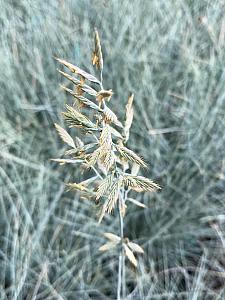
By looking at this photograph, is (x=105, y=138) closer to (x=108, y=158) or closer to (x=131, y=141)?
(x=108, y=158)

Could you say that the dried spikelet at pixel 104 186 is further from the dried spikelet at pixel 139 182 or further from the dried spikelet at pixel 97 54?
the dried spikelet at pixel 97 54

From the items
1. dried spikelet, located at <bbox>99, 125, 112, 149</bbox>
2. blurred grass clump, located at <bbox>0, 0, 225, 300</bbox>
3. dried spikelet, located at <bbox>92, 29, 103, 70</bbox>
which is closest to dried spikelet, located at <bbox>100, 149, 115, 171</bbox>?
dried spikelet, located at <bbox>99, 125, 112, 149</bbox>

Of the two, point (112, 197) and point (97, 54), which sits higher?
point (97, 54)

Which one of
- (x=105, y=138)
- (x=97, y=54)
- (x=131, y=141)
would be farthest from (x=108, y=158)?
(x=131, y=141)

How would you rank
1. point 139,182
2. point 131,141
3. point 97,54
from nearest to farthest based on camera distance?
point 97,54 < point 139,182 < point 131,141

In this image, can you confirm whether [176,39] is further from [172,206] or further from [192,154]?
[172,206]

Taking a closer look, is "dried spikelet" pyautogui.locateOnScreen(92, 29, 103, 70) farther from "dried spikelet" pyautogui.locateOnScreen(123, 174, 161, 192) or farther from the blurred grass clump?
the blurred grass clump

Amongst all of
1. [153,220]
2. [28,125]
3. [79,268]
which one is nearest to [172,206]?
[153,220]

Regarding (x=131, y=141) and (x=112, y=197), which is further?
(x=131, y=141)
